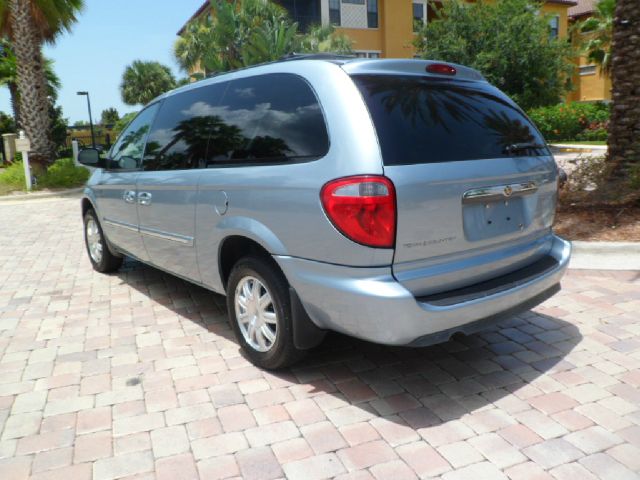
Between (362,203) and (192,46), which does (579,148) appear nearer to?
(192,46)

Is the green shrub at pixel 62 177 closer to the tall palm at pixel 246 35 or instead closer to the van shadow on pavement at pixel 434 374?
the tall palm at pixel 246 35

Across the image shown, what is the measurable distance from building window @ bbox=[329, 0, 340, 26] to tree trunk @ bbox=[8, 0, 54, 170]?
1468 cm

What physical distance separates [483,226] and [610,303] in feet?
7.30

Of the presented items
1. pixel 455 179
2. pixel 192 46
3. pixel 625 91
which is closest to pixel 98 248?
pixel 455 179

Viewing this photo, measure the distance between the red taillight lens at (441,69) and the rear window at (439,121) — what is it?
2.5 inches

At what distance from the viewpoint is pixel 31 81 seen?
1698cm

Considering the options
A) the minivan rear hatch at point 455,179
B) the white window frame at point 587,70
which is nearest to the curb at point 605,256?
the minivan rear hatch at point 455,179

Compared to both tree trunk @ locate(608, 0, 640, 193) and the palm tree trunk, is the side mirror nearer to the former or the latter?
tree trunk @ locate(608, 0, 640, 193)

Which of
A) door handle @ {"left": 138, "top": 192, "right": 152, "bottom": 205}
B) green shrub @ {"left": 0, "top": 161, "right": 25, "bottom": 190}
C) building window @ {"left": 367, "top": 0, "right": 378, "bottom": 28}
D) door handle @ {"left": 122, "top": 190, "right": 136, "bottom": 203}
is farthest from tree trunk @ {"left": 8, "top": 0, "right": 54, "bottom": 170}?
building window @ {"left": 367, "top": 0, "right": 378, "bottom": 28}

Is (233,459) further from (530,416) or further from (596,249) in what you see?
(596,249)

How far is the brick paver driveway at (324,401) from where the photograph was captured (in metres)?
2.75

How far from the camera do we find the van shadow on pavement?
3.23 meters

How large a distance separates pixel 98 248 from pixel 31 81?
510 inches

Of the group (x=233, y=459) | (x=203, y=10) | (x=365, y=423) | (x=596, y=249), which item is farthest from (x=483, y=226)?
(x=203, y=10)
